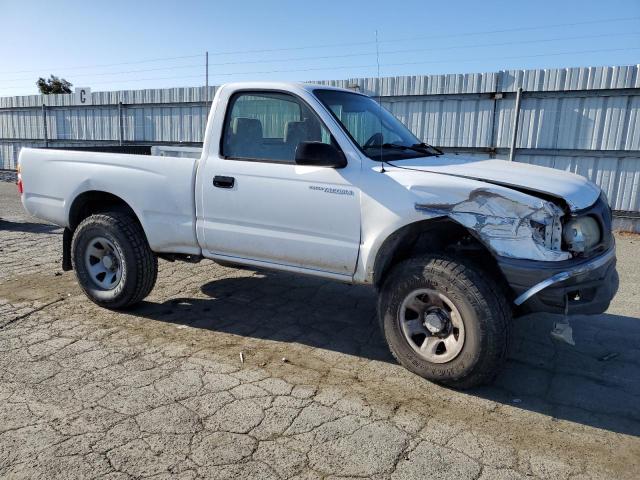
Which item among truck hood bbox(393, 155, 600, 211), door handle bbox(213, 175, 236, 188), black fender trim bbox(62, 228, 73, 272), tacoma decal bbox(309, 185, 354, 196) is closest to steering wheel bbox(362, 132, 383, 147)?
truck hood bbox(393, 155, 600, 211)

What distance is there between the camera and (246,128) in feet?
13.9

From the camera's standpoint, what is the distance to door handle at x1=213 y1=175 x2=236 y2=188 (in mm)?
4070

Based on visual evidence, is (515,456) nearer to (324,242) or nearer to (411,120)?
(324,242)

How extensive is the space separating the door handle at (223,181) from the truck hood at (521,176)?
131 centimetres

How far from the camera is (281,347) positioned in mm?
4105

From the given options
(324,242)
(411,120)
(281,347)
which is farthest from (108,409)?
(411,120)

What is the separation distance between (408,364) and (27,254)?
597cm

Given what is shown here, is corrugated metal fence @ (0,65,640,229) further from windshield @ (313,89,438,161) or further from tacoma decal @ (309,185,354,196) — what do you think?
tacoma decal @ (309,185,354,196)

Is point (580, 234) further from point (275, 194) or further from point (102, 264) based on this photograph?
point (102, 264)

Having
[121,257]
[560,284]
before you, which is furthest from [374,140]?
[121,257]

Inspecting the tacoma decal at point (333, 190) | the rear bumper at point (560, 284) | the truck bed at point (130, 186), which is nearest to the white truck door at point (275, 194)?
the tacoma decal at point (333, 190)

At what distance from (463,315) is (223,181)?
2.13m

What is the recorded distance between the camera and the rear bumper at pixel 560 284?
10.1ft

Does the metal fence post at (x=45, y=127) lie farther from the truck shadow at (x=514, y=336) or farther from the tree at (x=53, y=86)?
the tree at (x=53, y=86)
